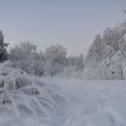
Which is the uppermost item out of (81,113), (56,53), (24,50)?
(24,50)

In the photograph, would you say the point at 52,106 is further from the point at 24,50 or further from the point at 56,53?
the point at 24,50

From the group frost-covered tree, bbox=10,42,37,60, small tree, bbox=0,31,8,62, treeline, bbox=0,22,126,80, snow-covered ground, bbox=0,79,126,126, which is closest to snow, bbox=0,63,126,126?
snow-covered ground, bbox=0,79,126,126

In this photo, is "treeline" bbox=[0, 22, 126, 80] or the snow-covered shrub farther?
"treeline" bbox=[0, 22, 126, 80]

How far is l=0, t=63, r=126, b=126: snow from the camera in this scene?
104cm

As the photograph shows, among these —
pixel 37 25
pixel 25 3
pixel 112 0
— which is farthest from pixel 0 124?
pixel 37 25

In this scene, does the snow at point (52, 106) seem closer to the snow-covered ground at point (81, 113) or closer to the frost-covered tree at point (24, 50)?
the snow-covered ground at point (81, 113)

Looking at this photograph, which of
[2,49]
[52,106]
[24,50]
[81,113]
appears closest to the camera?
[81,113]

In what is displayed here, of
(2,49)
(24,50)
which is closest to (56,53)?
(24,50)

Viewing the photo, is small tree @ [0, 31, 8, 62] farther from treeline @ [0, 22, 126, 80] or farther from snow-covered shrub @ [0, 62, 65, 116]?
snow-covered shrub @ [0, 62, 65, 116]

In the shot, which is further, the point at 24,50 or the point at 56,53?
the point at 24,50

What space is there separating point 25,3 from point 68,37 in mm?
6442

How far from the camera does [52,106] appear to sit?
128cm

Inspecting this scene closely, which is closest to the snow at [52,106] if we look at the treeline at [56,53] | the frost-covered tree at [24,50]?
the treeline at [56,53]

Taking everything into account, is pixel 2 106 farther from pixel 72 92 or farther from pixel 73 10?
pixel 73 10
